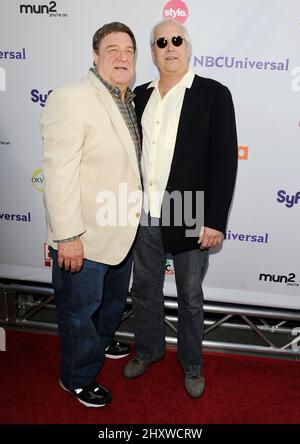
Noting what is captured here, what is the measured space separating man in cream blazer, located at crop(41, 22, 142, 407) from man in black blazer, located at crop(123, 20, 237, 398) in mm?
117

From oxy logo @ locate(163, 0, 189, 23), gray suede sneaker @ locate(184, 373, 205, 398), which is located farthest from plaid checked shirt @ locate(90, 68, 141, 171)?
gray suede sneaker @ locate(184, 373, 205, 398)

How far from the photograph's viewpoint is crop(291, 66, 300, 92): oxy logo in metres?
2.09

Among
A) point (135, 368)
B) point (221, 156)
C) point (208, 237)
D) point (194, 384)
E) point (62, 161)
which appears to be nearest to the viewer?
point (62, 161)

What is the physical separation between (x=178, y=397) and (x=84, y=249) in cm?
99

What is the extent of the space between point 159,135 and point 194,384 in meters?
1.33

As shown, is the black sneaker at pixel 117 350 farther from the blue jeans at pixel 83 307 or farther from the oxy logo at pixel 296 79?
the oxy logo at pixel 296 79

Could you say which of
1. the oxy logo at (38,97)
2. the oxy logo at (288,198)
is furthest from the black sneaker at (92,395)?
the oxy logo at (38,97)

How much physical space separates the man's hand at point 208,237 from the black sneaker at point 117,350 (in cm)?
95

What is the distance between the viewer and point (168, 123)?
72.7 inches

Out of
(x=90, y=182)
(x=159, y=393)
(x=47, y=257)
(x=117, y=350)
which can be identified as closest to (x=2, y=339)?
(x=47, y=257)

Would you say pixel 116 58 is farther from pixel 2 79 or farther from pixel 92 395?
pixel 92 395

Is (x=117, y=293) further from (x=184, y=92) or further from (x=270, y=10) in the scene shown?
(x=270, y=10)

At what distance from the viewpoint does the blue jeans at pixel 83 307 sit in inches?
73.8

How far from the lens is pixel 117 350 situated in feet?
8.18
